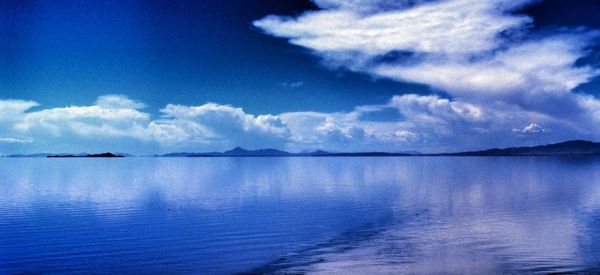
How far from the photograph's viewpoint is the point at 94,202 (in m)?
58.6

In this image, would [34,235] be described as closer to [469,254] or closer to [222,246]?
[222,246]

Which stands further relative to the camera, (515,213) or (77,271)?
(515,213)

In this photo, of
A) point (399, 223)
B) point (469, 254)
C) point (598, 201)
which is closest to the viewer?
point (469, 254)

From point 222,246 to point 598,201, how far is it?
51.4 meters

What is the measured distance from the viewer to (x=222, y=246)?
32.3m

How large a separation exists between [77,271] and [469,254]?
79.3ft

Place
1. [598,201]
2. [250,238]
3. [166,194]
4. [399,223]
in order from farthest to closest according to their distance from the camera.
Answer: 1. [166,194]
2. [598,201]
3. [399,223]
4. [250,238]

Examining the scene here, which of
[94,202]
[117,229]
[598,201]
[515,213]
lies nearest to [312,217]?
[117,229]

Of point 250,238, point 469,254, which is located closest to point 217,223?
point 250,238

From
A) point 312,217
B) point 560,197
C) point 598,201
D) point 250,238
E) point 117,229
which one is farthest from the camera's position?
point 560,197

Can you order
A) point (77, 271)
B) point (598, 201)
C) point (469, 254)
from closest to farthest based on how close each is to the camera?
point (77, 271)
point (469, 254)
point (598, 201)

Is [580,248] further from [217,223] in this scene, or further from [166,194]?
[166,194]

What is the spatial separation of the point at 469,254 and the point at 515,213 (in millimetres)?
22056

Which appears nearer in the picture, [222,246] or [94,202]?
[222,246]
